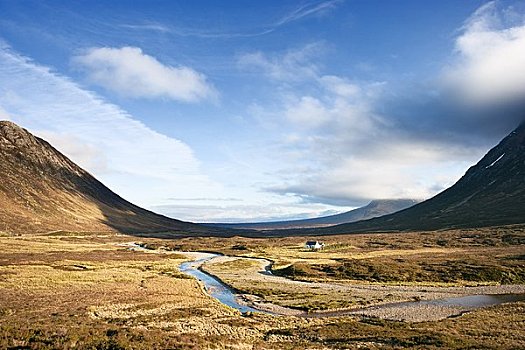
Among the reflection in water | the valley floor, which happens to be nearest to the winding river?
the reflection in water

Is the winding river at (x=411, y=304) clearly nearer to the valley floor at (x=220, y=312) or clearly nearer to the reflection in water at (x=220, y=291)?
the reflection in water at (x=220, y=291)

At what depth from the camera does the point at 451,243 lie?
162875 millimetres

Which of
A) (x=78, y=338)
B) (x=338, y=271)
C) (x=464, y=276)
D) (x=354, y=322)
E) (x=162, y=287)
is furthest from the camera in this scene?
(x=338, y=271)

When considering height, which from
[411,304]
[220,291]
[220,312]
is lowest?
[220,291]

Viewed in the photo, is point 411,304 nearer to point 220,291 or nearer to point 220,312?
point 220,312

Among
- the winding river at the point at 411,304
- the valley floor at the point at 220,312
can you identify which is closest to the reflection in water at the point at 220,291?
the winding river at the point at 411,304

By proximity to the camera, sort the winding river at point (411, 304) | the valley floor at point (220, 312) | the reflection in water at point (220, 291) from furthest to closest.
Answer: the reflection in water at point (220, 291), the winding river at point (411, 304), the valley floor at point (220, 312)

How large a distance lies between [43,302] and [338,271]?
2349 inches

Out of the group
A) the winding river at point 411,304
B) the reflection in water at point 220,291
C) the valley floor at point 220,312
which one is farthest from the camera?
the reflection in water at point 220,291

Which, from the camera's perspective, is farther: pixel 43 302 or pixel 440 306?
pixel 440 306

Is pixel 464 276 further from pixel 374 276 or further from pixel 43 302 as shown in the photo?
pixel 43 302

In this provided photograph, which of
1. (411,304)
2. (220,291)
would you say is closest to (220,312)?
(220,291)

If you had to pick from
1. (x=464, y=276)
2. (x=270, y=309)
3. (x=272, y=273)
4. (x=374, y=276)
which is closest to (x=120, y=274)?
(x=272, y=273)

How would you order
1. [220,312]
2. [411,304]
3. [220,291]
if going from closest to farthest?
[220,312] → [411,304] → [220,291]
